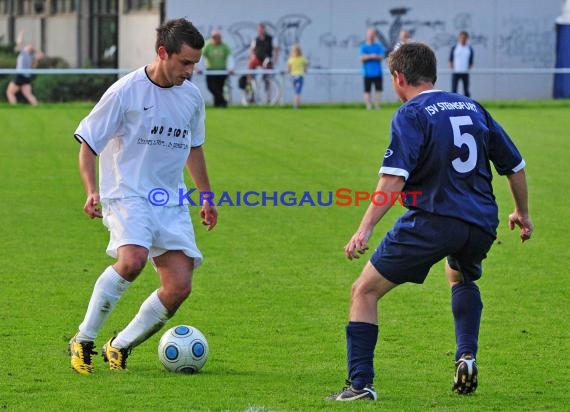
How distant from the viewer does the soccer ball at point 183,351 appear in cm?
722

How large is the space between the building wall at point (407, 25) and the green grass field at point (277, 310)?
21.6 m

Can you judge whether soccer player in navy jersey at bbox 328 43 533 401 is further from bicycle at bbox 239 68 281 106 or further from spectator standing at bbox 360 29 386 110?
bicycle at bbox 239 68 281 106

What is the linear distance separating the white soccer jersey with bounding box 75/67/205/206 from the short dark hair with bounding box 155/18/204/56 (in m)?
0.27

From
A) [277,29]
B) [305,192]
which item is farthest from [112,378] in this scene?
[277,29]

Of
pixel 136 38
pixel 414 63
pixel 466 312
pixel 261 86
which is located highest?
pixel 414 63

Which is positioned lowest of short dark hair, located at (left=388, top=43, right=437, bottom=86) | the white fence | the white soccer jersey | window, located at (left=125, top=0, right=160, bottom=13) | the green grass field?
the white fence

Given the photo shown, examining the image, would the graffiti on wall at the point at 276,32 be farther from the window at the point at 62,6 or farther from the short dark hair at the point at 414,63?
the short dark hair at the point at 414,63

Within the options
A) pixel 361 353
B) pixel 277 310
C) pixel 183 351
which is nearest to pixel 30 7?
pixel 277 310

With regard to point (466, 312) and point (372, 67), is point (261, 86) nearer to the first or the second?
point (372, 67)

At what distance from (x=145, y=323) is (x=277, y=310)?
85.3 inches

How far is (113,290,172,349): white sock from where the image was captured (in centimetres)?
722

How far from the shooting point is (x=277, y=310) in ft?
30.4

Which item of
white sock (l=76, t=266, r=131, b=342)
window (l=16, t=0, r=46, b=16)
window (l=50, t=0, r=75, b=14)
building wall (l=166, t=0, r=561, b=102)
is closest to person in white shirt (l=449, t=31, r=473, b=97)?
building wall (l=166, t=0, r=561, b=102)

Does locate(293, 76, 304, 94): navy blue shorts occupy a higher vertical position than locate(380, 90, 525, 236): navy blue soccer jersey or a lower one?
lower
